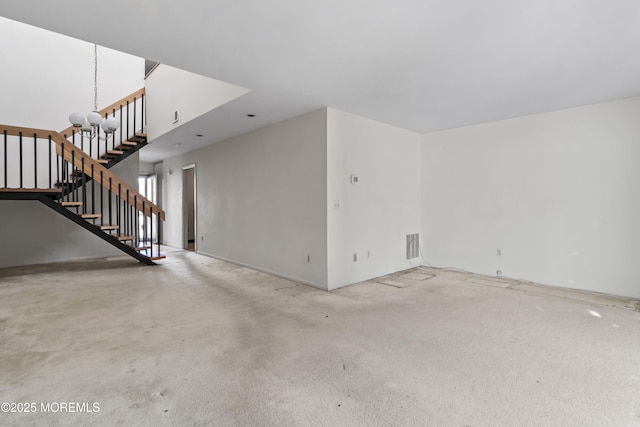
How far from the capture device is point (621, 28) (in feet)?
7.89

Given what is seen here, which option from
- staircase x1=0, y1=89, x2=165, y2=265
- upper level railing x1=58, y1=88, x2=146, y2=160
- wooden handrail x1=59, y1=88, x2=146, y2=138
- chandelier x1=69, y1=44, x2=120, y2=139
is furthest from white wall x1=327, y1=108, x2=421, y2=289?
wooden handrail x1=59, y1=88, x2=146, y2=138

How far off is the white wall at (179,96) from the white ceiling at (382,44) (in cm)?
51

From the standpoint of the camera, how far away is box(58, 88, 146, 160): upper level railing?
23.2ft

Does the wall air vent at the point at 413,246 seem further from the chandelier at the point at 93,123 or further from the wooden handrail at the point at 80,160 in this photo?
the chandelier at the point at 93,123

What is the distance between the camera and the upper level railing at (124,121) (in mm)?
7079

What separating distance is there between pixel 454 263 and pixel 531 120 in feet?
8.39

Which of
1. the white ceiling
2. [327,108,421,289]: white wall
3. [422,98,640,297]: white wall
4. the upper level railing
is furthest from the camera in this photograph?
the upper level railing

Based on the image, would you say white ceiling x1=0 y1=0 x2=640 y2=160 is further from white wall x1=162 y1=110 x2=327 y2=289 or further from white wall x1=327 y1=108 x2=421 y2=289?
white wall x1=162 y1=110 x2=327 y2=289

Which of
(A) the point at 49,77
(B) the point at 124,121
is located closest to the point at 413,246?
(B) the point at 124,121

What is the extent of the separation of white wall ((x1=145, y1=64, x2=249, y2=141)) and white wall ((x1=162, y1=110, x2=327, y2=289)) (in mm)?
1057

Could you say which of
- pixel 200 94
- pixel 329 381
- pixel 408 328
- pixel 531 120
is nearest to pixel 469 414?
pixel 329 381

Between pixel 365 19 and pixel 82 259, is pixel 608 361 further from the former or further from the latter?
pixel 82 259

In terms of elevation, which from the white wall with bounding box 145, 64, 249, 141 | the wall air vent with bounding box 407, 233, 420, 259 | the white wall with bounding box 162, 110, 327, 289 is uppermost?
the white wall with bounding box 145, 64, 249, 141

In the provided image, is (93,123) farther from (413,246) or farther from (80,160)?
(413,246)
